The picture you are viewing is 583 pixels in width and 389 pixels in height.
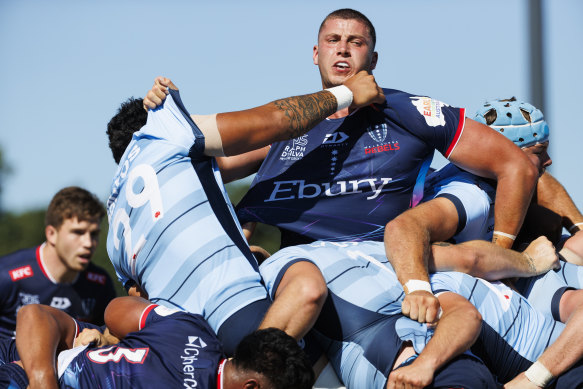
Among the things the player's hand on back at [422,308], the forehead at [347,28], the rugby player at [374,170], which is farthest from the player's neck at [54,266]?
the player's hand on back at [422,308]

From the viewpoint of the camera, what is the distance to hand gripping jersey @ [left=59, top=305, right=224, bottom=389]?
127 inches

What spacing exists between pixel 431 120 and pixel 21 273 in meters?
4.46

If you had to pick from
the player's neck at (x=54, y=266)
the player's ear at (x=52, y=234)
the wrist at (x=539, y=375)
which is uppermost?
the wrist at (x=539, y=375)

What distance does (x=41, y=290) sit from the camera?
7.12 m

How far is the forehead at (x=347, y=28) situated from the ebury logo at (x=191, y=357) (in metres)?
2.24

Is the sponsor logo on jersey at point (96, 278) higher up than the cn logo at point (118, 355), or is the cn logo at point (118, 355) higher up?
the cn logo at point (118, 355)

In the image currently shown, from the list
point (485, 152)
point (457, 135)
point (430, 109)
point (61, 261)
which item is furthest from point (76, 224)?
point (485, 152)

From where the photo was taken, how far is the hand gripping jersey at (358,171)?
4.22 meters

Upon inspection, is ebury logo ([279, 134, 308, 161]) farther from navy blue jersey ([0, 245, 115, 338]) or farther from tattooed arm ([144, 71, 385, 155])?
navy blue jersey ([0, 245, 115, 338])

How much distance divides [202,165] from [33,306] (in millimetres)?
1073

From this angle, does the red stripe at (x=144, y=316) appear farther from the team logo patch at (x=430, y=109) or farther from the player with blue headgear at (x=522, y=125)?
the player with blue headgear at (x=522, y=125)

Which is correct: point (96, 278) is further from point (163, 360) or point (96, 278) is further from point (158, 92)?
point (163, 360)

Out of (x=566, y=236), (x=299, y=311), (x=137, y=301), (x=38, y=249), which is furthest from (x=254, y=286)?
(x=38, y=249)

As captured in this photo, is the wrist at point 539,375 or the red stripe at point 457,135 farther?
the red stripe at point 457,135
